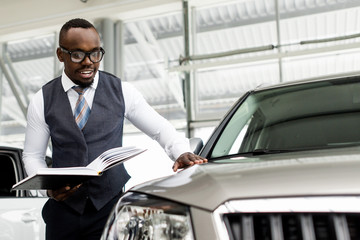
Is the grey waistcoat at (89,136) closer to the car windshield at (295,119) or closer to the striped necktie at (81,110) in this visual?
the striped necktie at (81,110)

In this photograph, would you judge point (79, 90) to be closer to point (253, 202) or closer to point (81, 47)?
point (81, 47)

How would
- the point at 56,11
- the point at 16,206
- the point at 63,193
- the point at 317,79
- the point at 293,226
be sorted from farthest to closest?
1. the point at 56,11
2. the point at 16,206
3. the point at 317,79
4. the point at 63,193
5. the point at 293,226

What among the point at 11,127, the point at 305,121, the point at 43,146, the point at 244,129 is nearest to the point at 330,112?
the point at 305,121

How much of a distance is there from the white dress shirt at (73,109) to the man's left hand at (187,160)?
54mm

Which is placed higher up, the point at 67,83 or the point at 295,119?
the point at 67,83

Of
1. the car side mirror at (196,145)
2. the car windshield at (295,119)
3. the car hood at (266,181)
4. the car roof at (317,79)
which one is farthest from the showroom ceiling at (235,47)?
the car hood at (266,181)

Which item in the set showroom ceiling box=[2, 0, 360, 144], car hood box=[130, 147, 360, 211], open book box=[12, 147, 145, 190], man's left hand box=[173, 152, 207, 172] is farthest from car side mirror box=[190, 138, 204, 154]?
showroom ceiling box=[2, 0, 360, 144]

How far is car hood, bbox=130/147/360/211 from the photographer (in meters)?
0.93

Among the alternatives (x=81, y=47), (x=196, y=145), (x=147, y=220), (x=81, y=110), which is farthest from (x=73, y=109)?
(x=147, y=220)

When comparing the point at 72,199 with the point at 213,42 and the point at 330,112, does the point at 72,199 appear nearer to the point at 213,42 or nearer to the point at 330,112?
the point at 330,112

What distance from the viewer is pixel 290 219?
93 cm

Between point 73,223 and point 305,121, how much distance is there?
0.98 m

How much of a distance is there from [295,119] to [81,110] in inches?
33.7

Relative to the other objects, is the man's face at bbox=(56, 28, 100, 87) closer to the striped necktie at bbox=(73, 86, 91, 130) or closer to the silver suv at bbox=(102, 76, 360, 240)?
the striped necktie at bbox=(73, 86, 91, 130)
